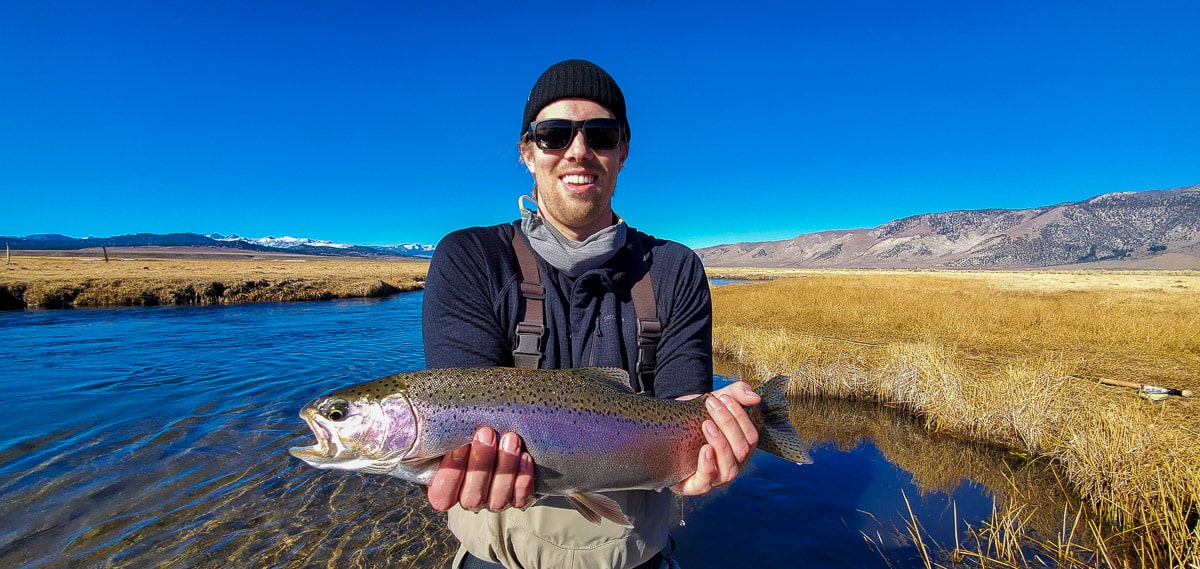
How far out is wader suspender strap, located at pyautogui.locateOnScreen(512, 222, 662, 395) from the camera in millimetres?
2410

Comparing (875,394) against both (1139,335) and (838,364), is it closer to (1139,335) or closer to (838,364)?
(838,364)

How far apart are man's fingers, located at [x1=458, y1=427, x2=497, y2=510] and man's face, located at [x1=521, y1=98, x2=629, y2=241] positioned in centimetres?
114

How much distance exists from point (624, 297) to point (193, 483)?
779 centimetres

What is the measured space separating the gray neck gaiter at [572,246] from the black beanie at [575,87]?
0.67m

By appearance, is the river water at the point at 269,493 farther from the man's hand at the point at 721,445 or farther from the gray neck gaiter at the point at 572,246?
the gray neck gaiter at the point at 572,246

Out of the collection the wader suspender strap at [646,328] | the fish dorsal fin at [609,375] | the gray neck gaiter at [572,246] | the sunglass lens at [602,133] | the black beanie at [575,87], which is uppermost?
the black beanie at [575,87]

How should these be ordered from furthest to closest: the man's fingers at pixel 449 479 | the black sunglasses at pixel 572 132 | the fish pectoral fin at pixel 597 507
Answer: the black sunglasses at pixel 572 132, the fish pectoral fin at pixel 597 507, the man's fingers at pixel 449 479

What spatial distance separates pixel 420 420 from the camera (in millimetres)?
2174

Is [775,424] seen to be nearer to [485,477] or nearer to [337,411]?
[485,477]

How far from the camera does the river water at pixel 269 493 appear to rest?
570 centimetres

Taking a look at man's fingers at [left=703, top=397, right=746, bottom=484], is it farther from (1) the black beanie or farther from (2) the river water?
(2) the river water

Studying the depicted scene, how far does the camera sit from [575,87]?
2646 mm

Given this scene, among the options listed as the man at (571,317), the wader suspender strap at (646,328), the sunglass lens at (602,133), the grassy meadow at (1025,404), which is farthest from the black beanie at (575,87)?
the grassy meadow at (1025,404)

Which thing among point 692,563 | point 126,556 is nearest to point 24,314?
point 126,556
